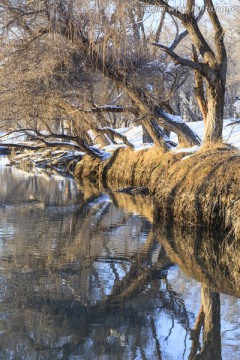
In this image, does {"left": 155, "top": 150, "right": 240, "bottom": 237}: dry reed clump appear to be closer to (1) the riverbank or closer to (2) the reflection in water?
(1) the riverbank

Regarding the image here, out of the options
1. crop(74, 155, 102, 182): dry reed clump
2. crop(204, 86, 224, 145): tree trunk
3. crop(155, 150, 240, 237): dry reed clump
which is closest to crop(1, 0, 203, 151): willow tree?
crop(204, 86, 224, 145): tree trunk

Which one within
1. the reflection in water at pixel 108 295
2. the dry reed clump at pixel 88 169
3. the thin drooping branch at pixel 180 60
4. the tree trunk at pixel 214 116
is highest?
the thin drooping branch at pixel 180 60

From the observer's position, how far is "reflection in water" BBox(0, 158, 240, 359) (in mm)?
5605

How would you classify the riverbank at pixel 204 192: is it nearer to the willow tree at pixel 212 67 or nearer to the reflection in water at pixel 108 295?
the reflection in water at pixel 108 295

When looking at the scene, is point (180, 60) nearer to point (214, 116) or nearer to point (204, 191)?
point (214, 116)

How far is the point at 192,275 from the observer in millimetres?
8398

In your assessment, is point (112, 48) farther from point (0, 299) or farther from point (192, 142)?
point (0, 299)

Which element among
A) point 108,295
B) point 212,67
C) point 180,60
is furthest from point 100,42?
point 108,295

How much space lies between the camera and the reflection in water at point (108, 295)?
221 inches

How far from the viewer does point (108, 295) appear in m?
7.28

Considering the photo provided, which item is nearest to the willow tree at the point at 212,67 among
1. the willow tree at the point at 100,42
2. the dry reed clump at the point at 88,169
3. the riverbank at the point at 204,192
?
the willow tree at the point at 100,42

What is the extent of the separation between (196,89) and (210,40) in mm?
28188

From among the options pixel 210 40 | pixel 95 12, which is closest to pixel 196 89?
pixel 95 12

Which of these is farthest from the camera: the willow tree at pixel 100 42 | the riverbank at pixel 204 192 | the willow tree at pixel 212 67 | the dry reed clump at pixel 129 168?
the dry reed clump at pixel 129 168
